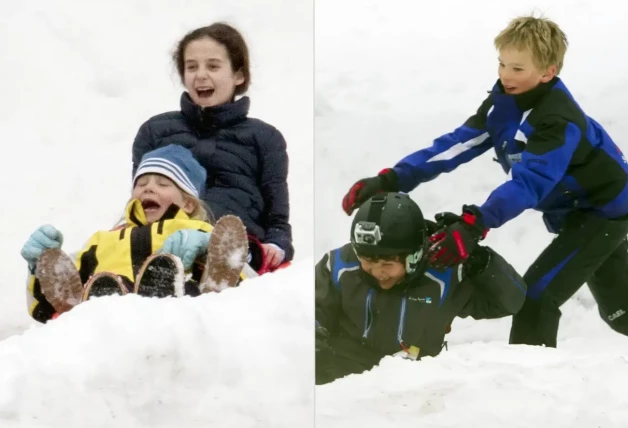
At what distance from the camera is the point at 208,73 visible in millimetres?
1664

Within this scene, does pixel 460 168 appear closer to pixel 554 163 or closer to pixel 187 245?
pixel 554 163

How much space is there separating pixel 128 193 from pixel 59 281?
224mm

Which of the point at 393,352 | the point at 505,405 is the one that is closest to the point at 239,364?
the point at 393,352

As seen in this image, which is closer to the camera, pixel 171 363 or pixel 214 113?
pixel 171 363

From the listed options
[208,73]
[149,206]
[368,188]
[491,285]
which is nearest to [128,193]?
[149,206]

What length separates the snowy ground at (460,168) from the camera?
1.58m

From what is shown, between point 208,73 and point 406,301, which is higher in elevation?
point 208,73

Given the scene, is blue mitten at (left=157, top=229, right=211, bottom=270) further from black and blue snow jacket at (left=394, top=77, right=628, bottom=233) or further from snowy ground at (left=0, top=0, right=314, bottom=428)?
black and blue snow jacket at (left=394, top=77, right=628, bottom=233)

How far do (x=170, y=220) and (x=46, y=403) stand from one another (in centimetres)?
42

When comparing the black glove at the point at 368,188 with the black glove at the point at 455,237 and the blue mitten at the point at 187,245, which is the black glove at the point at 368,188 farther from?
the blue mitten at the point at 187,245

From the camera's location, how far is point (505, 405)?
158cm

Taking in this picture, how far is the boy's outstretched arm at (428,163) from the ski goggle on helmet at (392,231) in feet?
0.10

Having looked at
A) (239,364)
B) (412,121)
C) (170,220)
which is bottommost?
(239,364)

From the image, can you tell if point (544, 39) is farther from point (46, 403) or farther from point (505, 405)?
point (46, 403)
